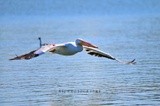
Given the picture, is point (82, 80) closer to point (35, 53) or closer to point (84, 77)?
point (84, 77)

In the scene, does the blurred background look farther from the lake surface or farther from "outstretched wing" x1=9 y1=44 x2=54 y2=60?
"outstretched wing" x1=9 y1=44 x2=54 y2=60

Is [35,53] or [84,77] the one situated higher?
[35,53]

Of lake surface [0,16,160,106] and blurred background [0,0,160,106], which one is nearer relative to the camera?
lake surface [0,16,160,106]

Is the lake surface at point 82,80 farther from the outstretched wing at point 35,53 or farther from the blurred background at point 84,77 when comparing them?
the outstretched wing at point 35,53

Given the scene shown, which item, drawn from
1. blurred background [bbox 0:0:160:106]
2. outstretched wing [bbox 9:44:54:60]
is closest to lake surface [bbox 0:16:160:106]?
blurred background [bbox 0:0:160:106]

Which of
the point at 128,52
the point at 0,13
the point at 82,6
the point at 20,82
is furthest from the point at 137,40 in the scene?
the point at 82,6

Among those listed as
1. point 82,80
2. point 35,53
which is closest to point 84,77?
point 82,80

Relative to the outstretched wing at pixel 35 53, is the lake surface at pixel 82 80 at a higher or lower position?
lower

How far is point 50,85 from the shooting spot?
22.9m

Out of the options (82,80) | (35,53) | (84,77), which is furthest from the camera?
(84,77)

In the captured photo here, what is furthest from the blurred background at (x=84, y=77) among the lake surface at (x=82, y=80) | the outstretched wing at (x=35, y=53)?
the outstretched wing at (x=35, y=53)

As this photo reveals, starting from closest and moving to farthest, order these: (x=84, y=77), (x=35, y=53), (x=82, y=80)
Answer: (x=35, y=53)
(x=82, y=80)
(x=84, y=77)

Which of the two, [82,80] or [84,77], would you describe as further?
[84,77]

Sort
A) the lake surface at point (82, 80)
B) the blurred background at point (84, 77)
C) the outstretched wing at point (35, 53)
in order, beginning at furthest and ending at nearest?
the blurred background at point (84, 77), the lake surface at point (82, 80), the outstretched wing at point (35, 53)
